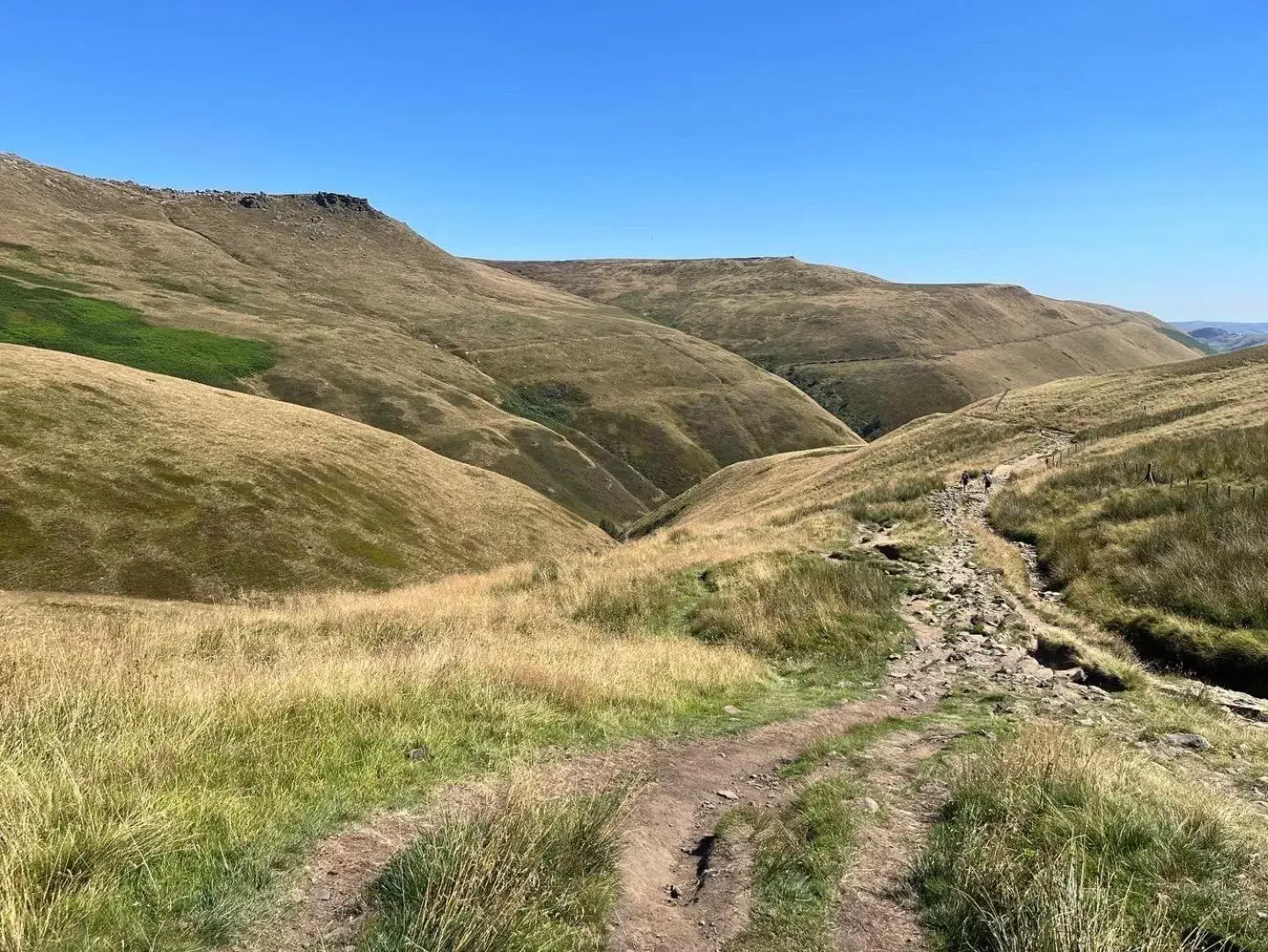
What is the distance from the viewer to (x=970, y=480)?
108ft

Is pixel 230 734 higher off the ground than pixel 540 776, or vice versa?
pixel 230 734

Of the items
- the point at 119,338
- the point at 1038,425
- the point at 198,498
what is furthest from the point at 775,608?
the point at 119,338

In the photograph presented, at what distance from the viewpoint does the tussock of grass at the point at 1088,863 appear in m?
4.41

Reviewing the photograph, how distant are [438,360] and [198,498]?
9500 cm

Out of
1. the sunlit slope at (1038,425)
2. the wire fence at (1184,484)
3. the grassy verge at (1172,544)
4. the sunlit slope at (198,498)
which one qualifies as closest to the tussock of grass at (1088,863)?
the grassy verge at (1172,544)

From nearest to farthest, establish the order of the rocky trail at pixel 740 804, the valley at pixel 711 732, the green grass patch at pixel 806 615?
the valley at pixel 711 732, the rocky trail at pixel 740 804, the green grass patch at pixel 806 615

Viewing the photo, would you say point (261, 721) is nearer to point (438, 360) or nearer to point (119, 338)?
point (119, 338)

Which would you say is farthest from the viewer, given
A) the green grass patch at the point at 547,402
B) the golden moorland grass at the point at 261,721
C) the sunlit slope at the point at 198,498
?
the green grass patch at the point at 547,402

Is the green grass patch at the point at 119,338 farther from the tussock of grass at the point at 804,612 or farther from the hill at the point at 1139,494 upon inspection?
the tussock of grass at the point at 804,612

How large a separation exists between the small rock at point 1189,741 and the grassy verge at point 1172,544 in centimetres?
416

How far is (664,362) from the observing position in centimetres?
17175

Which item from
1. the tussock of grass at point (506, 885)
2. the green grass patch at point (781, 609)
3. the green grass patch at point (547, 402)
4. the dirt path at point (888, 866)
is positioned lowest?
the green grass patch at point (781, 609)

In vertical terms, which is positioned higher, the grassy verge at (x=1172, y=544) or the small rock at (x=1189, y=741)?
the grassy verge at (x=1172, y=544)

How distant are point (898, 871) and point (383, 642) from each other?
34.3 feet
